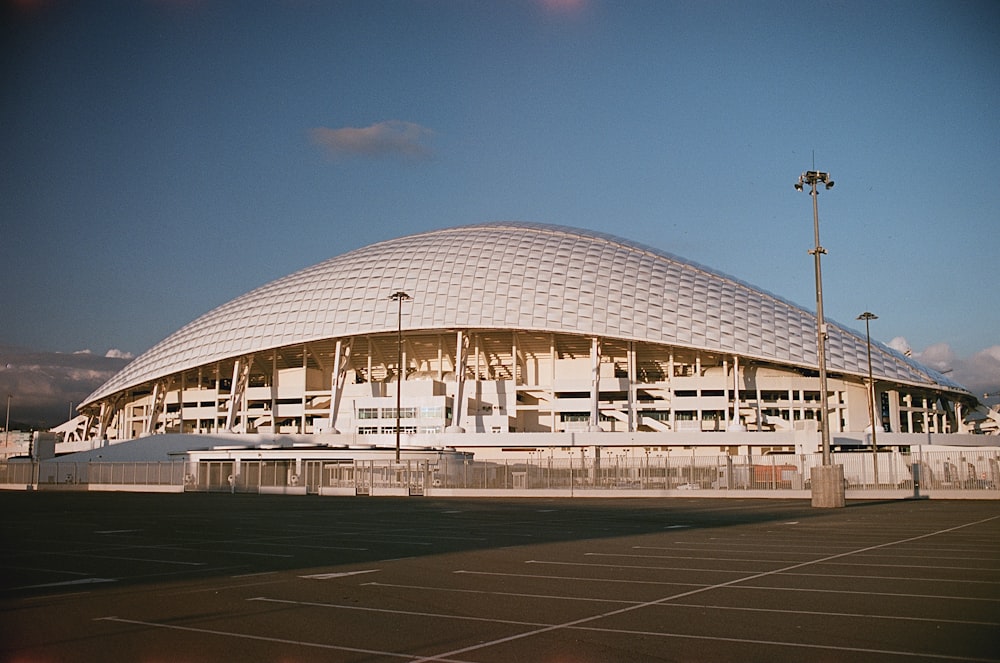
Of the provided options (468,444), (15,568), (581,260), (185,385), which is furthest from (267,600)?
(185,385)

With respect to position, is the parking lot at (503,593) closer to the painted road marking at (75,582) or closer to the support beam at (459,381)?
the painted road marking at (75,582)

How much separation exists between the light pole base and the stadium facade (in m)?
42.3

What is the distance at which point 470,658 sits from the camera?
8570 millimetres

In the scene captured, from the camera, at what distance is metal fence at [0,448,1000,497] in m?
43.7

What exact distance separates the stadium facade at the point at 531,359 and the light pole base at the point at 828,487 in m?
42.3

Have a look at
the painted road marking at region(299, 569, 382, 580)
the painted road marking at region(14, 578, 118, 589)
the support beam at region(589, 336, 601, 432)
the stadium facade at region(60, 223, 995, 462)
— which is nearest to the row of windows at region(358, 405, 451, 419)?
the stadium facade at region(60, 223, 995, 462)

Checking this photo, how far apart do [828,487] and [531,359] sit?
195ft

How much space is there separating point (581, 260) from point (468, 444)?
2345 cm

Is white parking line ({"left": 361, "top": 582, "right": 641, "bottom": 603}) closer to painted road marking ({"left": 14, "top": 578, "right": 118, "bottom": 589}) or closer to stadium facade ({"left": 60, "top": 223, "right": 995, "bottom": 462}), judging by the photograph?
painted road marking ({"left": 14, "top": 578, "right": 118, "bottom": 589})

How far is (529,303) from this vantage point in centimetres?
8744

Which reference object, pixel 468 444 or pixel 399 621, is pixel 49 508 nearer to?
pixel 399 621

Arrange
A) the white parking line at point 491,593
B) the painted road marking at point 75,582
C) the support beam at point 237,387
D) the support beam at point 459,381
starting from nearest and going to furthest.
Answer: the white parking line at point 491,593
the painted road marking at point 75,582
the support beam at point 459,381
the support beam at point 237,387

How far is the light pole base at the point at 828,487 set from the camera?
34469 mm

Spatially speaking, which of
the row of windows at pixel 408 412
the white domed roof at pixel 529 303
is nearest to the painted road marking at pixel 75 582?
the row of windows at pixel 408 412
